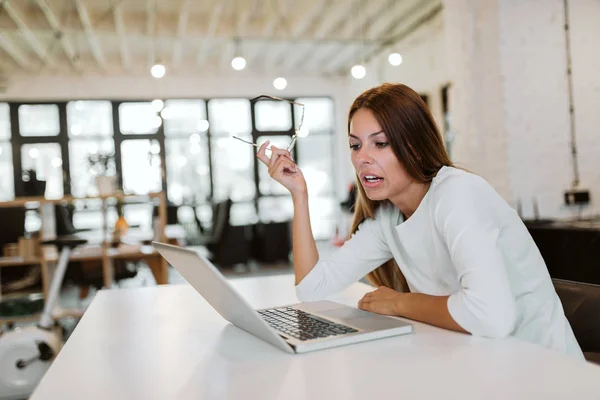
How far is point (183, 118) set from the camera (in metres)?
11.1

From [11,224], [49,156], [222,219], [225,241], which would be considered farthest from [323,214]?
[11,224]

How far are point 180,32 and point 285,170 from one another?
7223mm

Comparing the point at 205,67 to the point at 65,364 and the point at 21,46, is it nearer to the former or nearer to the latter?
the point at 21,46

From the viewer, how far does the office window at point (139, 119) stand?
10805mm

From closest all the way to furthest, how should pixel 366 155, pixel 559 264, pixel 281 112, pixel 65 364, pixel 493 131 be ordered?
1. pixel 65 364
2. pixel 366 155
3. pixel 559 264
4. pixel 493 131
5. pixel 281 112

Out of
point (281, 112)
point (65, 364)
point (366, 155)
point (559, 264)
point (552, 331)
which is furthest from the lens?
point (281, 112)

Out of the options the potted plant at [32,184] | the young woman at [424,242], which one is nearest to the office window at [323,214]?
the potted plant at [32,184]

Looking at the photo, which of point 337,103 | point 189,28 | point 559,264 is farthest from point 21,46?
point 559,264

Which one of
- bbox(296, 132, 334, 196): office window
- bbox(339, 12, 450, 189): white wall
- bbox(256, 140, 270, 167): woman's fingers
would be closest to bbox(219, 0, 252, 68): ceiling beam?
bbox(339, 12, 450, 189): white wall

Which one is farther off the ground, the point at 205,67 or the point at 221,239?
the point at 205,67

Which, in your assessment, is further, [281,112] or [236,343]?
[281,112]

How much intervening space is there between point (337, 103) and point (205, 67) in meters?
2.83

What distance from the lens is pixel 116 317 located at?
4.29 feet

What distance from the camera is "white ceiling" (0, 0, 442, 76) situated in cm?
752
